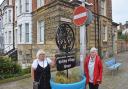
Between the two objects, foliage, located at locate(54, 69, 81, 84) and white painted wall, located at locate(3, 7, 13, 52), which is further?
white painted wall, located at locate(3, 7, 13, 52)

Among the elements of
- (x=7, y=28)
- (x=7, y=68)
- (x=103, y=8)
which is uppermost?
(x=103, y=8)

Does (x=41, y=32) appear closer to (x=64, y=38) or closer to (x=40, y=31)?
(x=40, y=31)

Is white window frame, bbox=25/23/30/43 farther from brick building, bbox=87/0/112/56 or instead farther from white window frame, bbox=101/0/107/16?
white window frame, bbox=101/0/107/16

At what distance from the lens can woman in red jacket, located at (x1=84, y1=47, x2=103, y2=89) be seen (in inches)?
286

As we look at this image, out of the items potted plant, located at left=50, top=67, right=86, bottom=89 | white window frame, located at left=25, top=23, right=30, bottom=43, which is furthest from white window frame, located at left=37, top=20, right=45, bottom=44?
potted plant, located at left=50, top=67, right=86, bottom=89

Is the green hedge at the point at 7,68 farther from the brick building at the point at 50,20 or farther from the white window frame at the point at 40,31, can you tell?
the white window frame at the point at 40,31

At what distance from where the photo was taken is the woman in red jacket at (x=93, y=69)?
727 centimetres

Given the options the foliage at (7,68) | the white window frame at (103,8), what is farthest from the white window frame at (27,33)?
the foliage at (7,68)

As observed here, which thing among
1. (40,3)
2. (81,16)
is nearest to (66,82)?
(81,16)

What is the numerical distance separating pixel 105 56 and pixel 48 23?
9504 mm

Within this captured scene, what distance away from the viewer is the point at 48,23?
1983 cm

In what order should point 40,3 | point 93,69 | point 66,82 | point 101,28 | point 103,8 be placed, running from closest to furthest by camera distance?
point 66,82 → point 93,69 → point 40,3 → point 101,28 → point 103,8

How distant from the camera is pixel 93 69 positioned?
7.28 m

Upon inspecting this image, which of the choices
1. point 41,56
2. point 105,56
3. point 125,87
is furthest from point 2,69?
point 105,56
